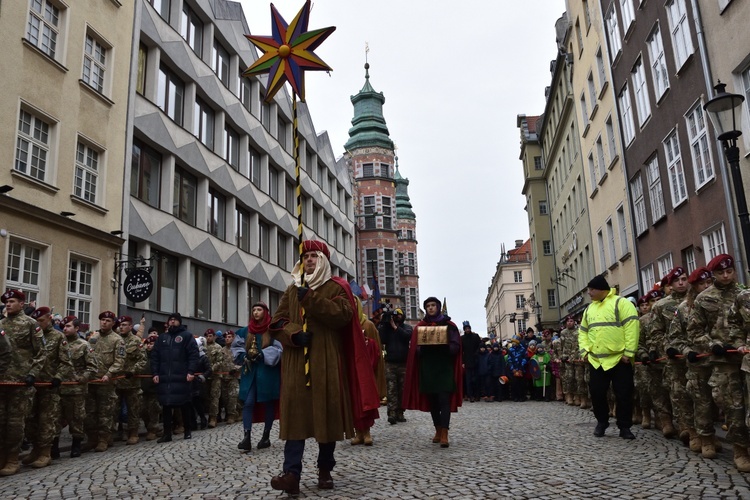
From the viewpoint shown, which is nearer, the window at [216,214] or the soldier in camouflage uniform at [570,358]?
the soldier in camouflage uniform at [570,358]

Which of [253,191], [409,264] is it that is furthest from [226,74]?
[409,264]

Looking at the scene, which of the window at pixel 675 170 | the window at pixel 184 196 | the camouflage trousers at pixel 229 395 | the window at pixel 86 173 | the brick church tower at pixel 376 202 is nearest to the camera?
the camouflage trousers at pixel 229 395

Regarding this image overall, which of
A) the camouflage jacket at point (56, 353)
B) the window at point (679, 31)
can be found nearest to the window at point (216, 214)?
the camouflage jacket at point (56, 353)

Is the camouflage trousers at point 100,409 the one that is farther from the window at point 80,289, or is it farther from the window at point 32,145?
the window at point 32,145

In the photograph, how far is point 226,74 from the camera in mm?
28578

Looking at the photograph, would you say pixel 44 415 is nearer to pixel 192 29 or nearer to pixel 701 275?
pixel 701 275

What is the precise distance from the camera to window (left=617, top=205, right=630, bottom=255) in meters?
24.4

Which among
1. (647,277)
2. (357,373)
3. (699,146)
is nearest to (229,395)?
(357,373)

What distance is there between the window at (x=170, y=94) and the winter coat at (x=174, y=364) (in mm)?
12894

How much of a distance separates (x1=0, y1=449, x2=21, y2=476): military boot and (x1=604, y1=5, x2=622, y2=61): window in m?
21.4

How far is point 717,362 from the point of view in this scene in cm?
647

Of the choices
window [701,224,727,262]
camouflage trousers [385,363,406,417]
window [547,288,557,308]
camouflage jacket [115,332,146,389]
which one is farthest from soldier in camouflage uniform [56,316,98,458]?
window [547,288,557,308]

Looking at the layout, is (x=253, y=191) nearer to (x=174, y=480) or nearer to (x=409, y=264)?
(x=174, y=480)

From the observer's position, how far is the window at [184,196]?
23.0m
